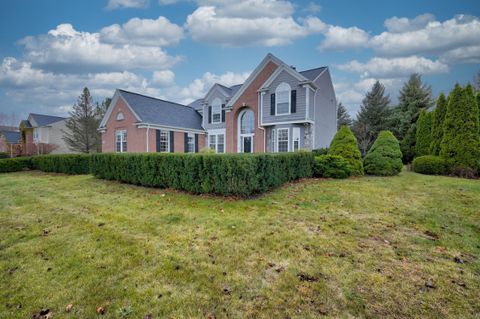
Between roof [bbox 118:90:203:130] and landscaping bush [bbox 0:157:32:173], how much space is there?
9035 mm

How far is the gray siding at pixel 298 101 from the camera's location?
47.0 ft

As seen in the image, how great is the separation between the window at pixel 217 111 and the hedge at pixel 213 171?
11882 mm

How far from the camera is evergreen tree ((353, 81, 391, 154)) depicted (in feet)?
93.4

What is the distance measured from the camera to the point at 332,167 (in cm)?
966

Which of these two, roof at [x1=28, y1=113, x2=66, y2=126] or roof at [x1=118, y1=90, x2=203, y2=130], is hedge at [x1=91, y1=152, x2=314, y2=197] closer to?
roof at [x1=118, y1=90, x2=203, y2=130]

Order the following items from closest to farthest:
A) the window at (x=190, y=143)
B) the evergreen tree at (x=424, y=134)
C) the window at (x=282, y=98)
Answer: the evergreen tree at (x=424, y=134) < the window at (x=282, y=98) < the window at (x=190, y=143)

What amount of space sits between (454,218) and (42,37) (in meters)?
26.6

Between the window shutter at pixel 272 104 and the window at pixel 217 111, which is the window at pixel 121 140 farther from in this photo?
the window shutter at pixel 272 104

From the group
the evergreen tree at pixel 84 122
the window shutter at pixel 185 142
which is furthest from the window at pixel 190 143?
the evergreen tree at pixel 84 122

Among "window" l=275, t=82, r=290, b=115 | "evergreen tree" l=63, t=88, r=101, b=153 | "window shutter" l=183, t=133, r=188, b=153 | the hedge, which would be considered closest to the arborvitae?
the hedge

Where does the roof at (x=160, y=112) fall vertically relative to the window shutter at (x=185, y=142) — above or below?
above

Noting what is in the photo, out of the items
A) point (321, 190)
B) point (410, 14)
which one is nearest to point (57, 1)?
point (321, 190)

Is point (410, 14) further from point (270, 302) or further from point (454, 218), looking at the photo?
point (270, 302)

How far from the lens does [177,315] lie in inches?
80.4
